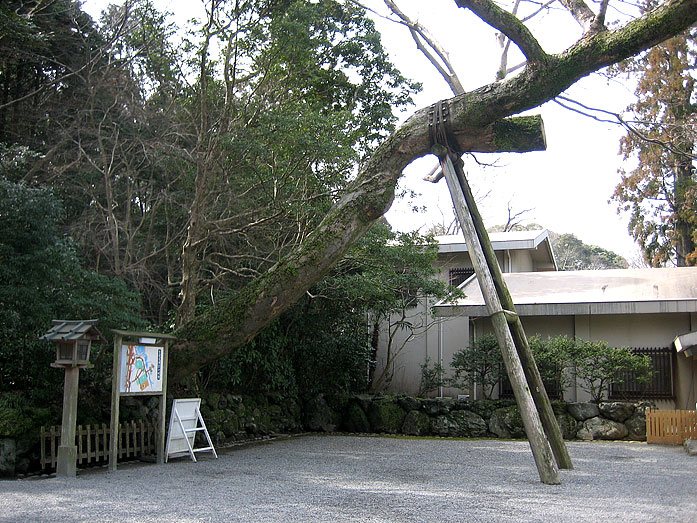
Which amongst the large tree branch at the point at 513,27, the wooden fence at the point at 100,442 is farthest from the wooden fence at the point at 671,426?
the wooden fence at the point at 100,442

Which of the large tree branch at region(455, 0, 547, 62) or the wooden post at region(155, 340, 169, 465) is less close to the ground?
the large tree branch at region(455, 0, 547, 62)

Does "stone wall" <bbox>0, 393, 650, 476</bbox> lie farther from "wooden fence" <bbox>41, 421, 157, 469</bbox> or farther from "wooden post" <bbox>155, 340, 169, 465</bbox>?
"wooden post" <bbox>155, 340, 169, 465</bbox>

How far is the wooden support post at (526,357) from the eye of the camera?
29.6 ft

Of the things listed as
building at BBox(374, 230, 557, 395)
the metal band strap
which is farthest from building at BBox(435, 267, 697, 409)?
the metal band strap

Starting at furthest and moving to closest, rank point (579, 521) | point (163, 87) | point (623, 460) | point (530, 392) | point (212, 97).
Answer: point (163, 87) < point (212, 97) < point (623, 460) < point (530, 392) < point (579, 521)

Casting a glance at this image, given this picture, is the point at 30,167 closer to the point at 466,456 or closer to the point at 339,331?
the point at 339,331

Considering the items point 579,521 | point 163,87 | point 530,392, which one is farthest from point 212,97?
point 579,521

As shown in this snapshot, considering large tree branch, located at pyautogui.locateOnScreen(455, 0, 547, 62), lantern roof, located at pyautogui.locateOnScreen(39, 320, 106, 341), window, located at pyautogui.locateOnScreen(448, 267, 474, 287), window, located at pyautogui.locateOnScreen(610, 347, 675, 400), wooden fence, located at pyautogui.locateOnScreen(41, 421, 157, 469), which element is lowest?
wooden fence, located at pyautogui.locateOnScreen(41, 421, 157, 469)

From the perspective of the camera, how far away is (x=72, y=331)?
858 cm

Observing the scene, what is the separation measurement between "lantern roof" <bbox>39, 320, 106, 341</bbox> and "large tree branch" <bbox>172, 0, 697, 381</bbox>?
2.25 metres

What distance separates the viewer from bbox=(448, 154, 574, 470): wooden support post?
903 cm

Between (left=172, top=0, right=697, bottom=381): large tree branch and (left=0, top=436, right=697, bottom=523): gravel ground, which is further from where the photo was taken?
(left=172, top=0, right=697, bottom=381): large tree branch

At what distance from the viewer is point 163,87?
14.8 m

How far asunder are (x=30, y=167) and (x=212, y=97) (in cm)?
383
